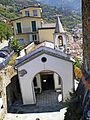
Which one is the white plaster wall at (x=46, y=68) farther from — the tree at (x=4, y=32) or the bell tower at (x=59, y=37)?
the tree at (x=4, y=32)

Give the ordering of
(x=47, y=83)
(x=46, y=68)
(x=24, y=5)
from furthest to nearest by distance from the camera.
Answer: (x=24, y=5)
(x=47, y=83)
(x=46, y=68)

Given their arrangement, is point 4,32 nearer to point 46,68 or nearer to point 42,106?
point 46,68

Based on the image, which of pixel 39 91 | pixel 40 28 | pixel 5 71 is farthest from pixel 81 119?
pixel 40 28

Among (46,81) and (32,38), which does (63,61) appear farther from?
(32,38)

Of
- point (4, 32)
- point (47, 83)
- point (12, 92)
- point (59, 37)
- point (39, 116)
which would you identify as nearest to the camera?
point (39, 116)

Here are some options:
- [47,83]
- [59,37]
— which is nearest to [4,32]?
[47,83]

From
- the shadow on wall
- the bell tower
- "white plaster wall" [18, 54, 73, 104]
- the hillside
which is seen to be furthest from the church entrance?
the hillside

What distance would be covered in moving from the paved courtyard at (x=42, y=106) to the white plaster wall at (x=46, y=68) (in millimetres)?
979

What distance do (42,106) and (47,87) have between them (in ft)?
13.4

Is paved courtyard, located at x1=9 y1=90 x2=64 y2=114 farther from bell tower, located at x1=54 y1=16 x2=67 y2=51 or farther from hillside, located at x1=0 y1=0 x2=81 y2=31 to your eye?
hillside, located at x1=0 y1=0 x2=81 y2=31

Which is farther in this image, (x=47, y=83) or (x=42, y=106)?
(x=47, y=83)

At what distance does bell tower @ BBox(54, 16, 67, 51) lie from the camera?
2428 centimetres

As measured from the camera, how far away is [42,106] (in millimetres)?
21594

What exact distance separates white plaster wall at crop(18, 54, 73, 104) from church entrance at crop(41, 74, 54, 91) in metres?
3.61
